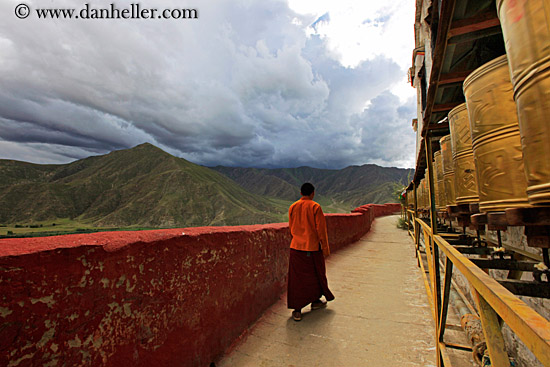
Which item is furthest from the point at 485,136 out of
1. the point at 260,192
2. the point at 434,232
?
the point at 260,192

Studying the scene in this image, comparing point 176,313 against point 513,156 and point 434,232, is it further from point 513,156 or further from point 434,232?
point 434,232

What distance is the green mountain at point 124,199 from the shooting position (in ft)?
223

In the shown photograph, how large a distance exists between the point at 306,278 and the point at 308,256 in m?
0.26

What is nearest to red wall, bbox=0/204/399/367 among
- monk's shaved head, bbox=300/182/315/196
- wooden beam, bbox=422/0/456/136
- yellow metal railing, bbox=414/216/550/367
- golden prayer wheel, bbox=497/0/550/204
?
monk's shaved head, bbox=300/182/315/196

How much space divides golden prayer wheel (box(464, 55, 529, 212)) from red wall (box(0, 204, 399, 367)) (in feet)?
6.29

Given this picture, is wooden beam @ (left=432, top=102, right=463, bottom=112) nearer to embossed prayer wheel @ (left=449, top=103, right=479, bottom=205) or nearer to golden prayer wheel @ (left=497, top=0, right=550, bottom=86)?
embossed prayer wheel @ (left=449, top=103, right=479, bottom=205)

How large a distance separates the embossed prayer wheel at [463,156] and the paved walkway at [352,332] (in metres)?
1.42

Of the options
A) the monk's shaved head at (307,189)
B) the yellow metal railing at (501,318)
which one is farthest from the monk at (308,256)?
the yellow metal railing at (501,318)

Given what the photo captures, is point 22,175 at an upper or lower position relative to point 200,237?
upper

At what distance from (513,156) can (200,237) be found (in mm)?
2022

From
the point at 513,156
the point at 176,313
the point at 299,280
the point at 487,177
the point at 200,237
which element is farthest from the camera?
the point at 299,280

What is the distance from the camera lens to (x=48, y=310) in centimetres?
111

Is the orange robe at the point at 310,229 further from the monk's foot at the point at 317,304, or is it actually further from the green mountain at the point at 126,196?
the green mountain at the point at 126,196

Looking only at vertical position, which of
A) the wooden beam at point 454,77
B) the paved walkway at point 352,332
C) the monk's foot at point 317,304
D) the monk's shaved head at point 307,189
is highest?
the wooden beam at point 454,77
